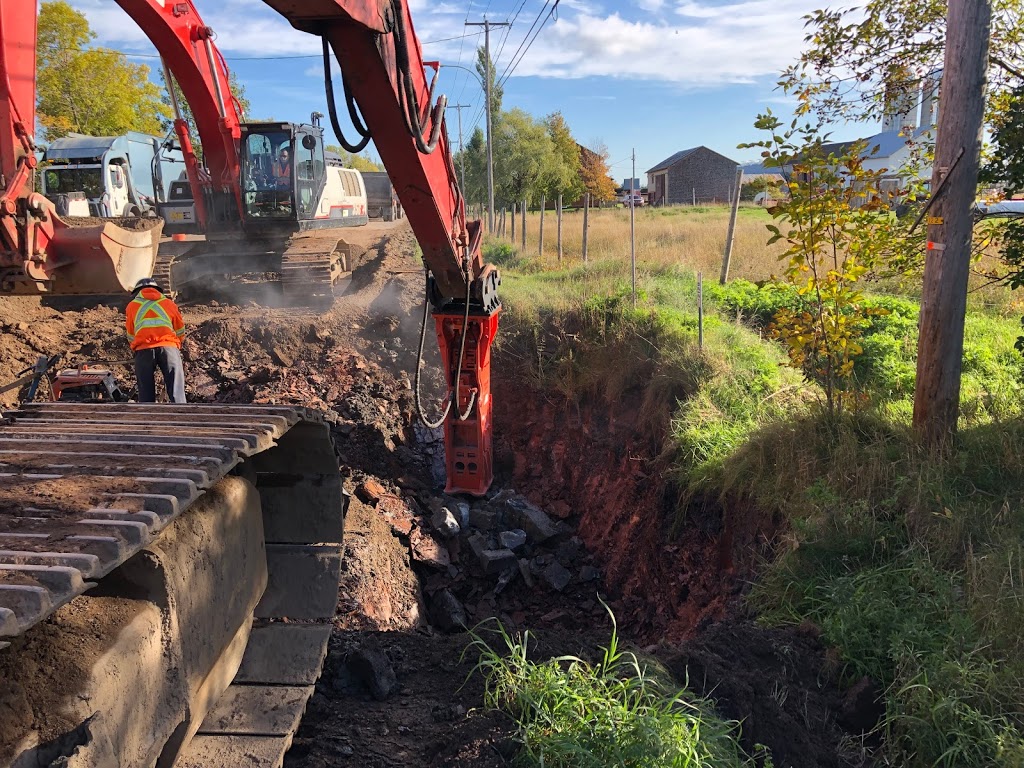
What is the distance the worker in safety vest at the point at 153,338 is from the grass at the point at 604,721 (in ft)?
15.0

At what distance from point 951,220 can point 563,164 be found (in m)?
35.8

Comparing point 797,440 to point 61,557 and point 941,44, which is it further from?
point 61,557

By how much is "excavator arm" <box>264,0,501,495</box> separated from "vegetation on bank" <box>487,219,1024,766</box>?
1.85 m

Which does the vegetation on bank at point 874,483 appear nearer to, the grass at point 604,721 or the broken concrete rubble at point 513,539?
the grass at point 604,721

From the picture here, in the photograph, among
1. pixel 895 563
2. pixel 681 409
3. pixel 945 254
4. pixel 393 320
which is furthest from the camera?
pixel 393 320

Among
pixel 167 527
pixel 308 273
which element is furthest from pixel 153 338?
pixel 308 273

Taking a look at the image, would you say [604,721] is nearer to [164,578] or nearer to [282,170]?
[164,578]

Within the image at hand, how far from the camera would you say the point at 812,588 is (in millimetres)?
4320

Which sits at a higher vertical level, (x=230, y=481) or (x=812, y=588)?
(x=230, y=481)

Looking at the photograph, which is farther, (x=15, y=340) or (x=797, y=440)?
(x=15, y=340)

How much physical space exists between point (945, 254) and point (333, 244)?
931 centimetres

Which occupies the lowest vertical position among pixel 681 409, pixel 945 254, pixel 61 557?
pixel 681 409

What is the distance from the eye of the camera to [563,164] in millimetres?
38844

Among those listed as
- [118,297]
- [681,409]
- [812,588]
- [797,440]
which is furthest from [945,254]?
[118,297]
